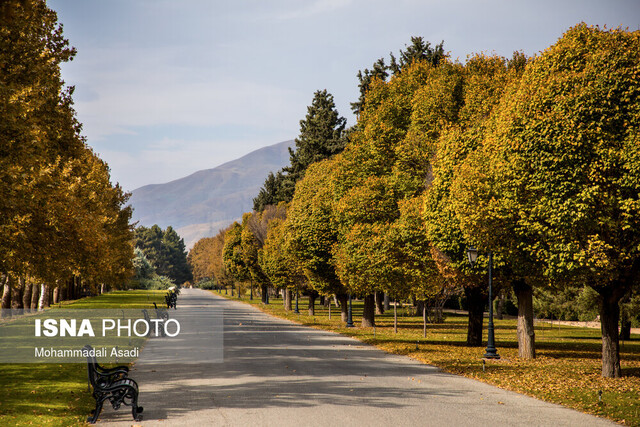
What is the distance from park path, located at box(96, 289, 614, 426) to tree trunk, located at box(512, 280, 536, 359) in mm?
5215

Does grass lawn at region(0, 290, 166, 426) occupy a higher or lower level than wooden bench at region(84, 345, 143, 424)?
lower

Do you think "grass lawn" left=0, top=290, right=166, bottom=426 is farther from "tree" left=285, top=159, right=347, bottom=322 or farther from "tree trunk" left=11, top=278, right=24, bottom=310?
"tree trunk" left=11, top=278, right=24, bottom=310

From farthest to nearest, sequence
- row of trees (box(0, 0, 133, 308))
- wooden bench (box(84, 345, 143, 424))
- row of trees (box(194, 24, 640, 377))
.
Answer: row of trees (box(194, 24, 640, 377)) < row of trees (box(0, 0, 133, 308)) < wooden bench (box(84, 345, 143, 424))

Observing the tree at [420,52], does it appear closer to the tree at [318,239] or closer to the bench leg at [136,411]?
the tree at [318,239]

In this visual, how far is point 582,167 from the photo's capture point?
16953 millimetres

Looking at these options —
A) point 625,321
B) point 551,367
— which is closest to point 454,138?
point 551,367

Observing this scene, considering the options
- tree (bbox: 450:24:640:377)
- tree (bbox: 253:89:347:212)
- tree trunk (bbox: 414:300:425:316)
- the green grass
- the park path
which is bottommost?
tree trunk (bbox: 414:300:425:316)

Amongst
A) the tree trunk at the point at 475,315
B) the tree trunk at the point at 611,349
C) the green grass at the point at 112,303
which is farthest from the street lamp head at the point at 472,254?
the green grass at the point at 112,303

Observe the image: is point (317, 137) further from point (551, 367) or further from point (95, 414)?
point (95, 414)

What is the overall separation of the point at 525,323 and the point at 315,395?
1280cm

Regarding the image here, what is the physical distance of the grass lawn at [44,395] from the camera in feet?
38.7

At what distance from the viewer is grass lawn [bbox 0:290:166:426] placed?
11.8 m

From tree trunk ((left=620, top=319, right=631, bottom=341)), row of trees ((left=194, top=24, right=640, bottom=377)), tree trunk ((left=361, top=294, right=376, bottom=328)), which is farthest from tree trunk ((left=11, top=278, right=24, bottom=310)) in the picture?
tree trunk ((left=620, top=319, right=631, bottom=341))

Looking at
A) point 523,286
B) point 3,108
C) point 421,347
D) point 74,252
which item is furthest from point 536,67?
point 74,252
